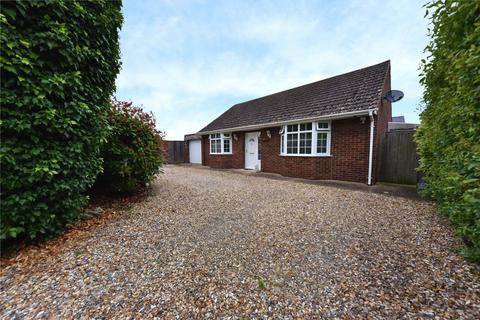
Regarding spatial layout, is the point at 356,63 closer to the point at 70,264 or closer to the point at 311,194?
the point at 311,194

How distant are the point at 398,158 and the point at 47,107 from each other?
30.7 feet

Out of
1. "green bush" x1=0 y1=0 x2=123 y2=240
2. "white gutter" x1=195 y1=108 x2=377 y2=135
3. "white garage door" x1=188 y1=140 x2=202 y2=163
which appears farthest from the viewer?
"white garage door" x1=188 y1=140 x2=202 y2=163

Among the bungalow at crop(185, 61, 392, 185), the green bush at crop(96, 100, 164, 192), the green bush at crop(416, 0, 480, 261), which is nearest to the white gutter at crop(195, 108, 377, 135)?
the bungalow at crop(185, 61, 392, 185)

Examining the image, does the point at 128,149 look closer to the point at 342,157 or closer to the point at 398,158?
the point at 342,157

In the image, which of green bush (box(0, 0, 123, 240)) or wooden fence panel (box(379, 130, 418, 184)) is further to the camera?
wooden fence panel (box(379, 130, 418, 184))

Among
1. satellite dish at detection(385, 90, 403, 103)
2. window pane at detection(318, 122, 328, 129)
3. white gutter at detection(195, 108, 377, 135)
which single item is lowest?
window pane at detection(318, 122, 328, 129)

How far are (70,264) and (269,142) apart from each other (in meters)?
8.12

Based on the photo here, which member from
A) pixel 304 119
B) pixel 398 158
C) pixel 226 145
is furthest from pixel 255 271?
pixel 226 145

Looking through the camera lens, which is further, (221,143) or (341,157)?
(221,143)

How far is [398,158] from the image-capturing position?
6.80 m

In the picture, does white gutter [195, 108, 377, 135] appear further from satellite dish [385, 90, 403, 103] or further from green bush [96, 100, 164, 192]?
green bush [96, 100, 164, 192]

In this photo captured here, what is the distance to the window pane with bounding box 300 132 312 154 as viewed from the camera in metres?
7.63

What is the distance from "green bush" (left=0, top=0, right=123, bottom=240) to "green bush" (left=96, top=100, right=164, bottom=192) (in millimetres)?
1344

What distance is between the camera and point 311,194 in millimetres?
5168
